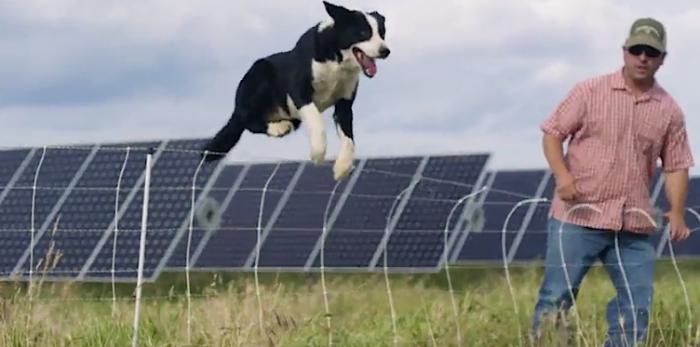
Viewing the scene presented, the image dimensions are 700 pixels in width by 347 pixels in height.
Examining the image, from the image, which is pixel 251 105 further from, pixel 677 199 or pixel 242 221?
pixel 242 221

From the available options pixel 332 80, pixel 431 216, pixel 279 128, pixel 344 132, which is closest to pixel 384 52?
pixel 332 80

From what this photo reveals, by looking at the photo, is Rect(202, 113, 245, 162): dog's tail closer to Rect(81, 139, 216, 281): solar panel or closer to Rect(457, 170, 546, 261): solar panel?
Rect(81, 139, 216, 281): solar panel

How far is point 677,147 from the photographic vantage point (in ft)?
17.8

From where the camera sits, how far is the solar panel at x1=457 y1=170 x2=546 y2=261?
15.0 meters

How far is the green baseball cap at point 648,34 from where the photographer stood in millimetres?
5141

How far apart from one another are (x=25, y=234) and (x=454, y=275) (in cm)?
496

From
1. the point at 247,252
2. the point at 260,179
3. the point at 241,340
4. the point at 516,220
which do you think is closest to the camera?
the point at 241,340

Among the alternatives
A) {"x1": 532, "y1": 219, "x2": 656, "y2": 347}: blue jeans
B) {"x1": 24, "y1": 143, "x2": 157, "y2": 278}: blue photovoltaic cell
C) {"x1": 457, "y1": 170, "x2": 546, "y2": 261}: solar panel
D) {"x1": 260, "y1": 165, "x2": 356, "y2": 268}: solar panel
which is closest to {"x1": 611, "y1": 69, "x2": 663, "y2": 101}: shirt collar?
{"x1": 532, "y1": 219, "x2": 656, "y2": 347}: blue jeans

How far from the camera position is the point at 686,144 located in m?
5.46

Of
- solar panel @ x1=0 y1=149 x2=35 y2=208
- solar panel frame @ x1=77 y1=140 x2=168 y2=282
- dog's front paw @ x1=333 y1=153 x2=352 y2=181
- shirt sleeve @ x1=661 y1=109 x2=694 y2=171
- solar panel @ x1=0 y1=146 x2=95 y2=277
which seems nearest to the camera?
dog's front paw @ x1=333 y1=153 x2=352 y2=181

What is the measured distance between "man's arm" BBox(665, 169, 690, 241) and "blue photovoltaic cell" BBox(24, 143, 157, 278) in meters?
3.49

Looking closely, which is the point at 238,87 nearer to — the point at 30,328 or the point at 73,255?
the point at 30,328

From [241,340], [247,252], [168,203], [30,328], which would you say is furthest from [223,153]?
[247,252]

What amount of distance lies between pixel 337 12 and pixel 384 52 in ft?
0.78
